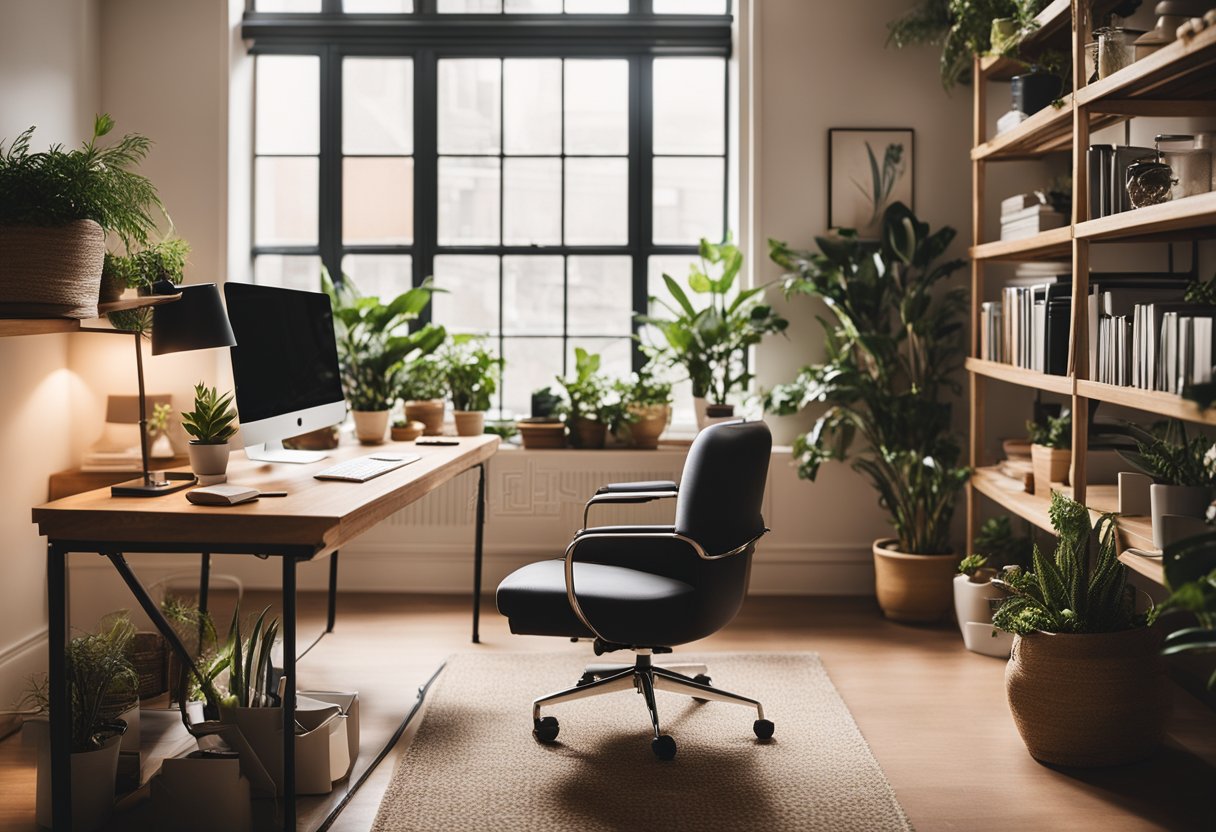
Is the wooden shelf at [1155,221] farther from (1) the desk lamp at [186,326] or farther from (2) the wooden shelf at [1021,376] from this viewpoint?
(1) the desk lamp at [186,326]

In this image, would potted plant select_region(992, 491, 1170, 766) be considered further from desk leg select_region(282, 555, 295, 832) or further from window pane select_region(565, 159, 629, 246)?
window pane select_region(565, 159, 629, 246)

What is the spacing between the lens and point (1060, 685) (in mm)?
2713

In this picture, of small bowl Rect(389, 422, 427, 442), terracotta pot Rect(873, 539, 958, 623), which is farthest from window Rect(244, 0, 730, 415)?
terracotta pot Rect(873, 539, 958, 623)

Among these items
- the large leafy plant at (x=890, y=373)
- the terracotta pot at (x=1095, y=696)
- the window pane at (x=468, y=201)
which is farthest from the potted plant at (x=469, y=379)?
the terracotta pot at (x=1095, y=696)

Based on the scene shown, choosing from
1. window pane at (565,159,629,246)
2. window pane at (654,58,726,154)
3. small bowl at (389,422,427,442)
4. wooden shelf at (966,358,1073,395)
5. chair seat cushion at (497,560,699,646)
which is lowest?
chair seat cushion at (497,560,699,646)

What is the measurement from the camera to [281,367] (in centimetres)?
323

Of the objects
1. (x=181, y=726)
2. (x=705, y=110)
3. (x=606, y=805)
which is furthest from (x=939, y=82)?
(x=181, y=726)

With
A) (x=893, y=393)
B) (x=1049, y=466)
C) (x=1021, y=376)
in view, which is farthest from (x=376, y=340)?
(x=1049, y=466)

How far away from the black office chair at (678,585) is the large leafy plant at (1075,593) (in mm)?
766

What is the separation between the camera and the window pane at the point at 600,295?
4945 mm

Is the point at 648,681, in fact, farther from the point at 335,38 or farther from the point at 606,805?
the point at 335,38

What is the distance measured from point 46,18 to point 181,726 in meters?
2.79

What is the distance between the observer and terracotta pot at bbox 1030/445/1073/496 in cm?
340

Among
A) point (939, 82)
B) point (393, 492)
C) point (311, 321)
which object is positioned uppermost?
point (939, 82)
